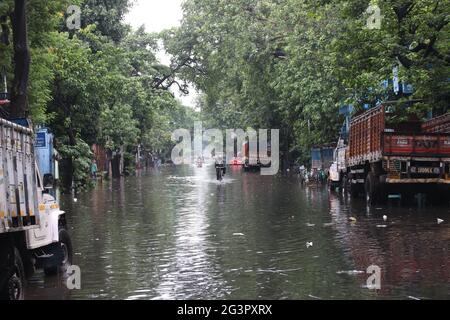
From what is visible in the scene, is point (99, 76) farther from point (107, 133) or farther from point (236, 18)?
point (236, 18)

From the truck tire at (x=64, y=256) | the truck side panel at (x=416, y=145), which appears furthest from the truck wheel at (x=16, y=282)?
the truck side panel at (x=416, y=145)

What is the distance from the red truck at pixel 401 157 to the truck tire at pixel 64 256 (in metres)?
12.3

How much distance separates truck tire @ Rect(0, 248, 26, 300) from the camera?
807cm

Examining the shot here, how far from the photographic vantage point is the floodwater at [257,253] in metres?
9.17

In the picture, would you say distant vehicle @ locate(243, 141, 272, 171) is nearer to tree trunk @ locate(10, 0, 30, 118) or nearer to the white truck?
tree trunk @ locate(10, 0, 30, 118)

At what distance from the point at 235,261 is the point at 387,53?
12.1 metres

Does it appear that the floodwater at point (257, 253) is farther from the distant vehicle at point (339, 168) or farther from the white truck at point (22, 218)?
the distant vehicle at point (339, 168)

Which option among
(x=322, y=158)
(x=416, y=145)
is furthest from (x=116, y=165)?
(x=416, y=145)

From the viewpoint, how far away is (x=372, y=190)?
22.7 m

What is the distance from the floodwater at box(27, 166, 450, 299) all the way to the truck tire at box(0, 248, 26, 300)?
0.73 meters

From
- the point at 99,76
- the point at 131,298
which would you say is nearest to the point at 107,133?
the point at 99,76

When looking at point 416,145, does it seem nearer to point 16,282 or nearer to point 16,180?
point 16,180

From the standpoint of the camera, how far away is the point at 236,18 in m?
44.8

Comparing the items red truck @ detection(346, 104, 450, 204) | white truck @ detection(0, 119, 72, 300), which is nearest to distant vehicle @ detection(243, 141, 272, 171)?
red truck @ detection(346, 104, 450, 204)
